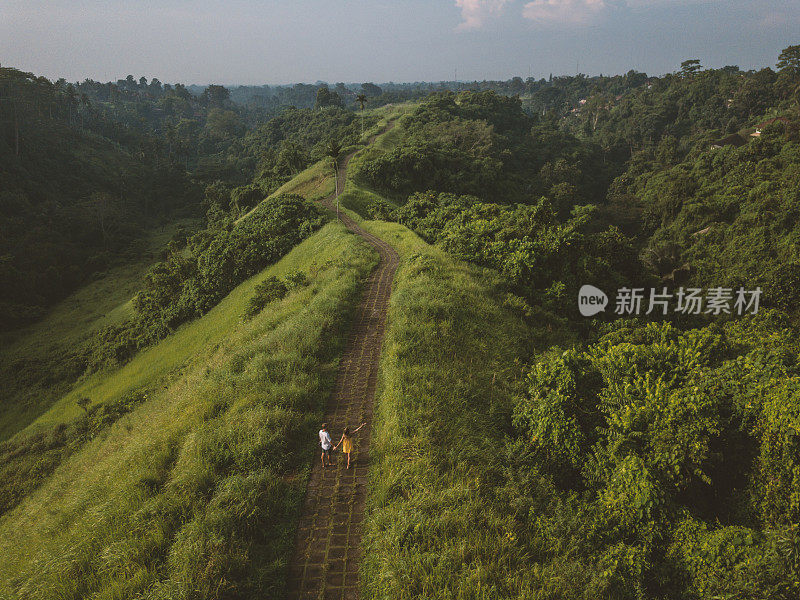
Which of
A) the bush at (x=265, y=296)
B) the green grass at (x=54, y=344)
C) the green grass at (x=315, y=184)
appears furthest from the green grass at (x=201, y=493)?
the green grass at (x=315, y=184)

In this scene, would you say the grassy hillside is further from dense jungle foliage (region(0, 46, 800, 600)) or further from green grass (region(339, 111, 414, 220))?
green grass (region(339, 111, 414, 220))

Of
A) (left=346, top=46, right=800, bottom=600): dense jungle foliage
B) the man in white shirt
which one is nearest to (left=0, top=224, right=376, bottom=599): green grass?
the man in white shirt

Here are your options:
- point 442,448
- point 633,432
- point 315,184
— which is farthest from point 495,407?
point 315,184

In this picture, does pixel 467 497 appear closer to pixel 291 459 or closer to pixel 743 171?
pixel 291 459

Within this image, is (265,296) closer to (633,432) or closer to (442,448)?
(442,448)

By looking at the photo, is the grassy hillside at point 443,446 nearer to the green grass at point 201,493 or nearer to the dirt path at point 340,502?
the dirt path at point 340,502

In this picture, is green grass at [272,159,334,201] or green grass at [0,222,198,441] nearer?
green grass at [0,222,198,441]
